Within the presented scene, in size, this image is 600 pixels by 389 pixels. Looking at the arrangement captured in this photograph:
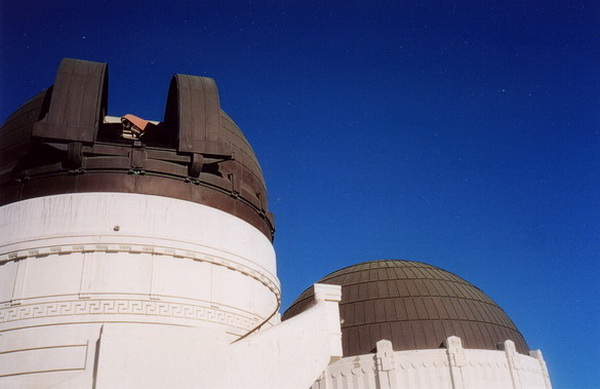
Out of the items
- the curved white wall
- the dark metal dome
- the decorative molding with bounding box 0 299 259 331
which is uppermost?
the dark metal dome

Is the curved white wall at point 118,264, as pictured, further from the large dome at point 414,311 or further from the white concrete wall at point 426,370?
the white concrete wall at point 426,370

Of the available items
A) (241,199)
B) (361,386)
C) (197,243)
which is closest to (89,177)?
(197,243)

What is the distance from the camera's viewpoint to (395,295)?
2134 centimetres

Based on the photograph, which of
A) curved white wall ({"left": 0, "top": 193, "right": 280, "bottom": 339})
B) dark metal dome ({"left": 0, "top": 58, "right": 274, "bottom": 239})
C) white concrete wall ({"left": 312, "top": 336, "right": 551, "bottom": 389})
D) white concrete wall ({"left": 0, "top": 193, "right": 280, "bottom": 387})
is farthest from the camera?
white concrete wall ({"left": 312, "top": 336, "right": 551, "bottom": 389})

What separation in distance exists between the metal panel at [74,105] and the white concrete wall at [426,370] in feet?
42.0

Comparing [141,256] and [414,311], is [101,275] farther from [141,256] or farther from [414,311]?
[414,311]

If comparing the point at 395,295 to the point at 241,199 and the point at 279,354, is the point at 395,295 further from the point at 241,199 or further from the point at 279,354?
the point at 279,354

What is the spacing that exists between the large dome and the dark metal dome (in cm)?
871

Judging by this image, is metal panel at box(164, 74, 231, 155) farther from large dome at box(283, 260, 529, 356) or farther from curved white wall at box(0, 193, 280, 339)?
large dome at box(283, 260, 529, 356)

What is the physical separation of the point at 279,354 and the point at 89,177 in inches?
220

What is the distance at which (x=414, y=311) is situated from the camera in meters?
20.5

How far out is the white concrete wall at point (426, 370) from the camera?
18.6 m

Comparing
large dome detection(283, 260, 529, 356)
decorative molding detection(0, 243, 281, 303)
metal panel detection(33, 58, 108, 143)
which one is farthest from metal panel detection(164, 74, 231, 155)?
large dome detection(283, 260, 529, 356)

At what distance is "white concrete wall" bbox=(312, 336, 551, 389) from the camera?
61.1 feet
